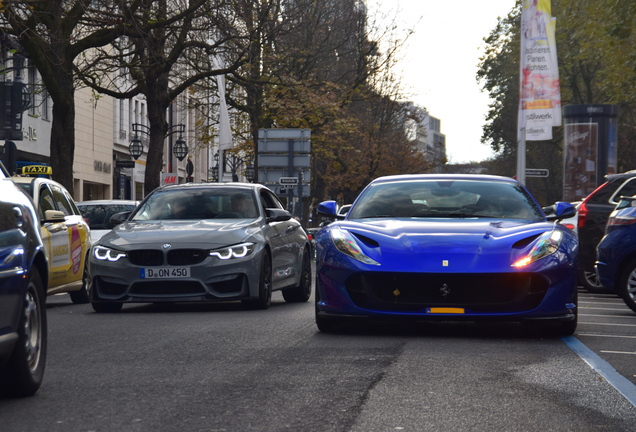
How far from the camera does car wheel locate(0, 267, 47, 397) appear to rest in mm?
5350

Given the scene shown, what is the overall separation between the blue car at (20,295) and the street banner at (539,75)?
24.6m

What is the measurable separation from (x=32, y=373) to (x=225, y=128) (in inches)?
1088

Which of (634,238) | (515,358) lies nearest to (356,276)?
(515,358)

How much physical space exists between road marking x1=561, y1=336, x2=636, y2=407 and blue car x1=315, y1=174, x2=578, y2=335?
0.29 metres

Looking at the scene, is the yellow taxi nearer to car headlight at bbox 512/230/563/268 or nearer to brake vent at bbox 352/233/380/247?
brake vent at bbox 352/233/380/247

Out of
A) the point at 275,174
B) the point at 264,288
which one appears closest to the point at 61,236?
the point at 264,288

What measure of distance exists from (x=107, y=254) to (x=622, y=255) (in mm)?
5750

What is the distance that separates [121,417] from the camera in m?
4.93

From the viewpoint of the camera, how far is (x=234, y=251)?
35.5ft

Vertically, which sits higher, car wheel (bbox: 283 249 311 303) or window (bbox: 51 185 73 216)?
window (bbox: 51 185 73 216)

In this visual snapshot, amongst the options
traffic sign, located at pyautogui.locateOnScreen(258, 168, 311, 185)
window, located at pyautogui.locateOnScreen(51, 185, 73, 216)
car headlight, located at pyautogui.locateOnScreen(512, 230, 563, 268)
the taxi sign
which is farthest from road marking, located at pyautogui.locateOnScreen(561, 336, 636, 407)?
traffic sign, located at pyautogui.locateOnScreen(258, 168, 311, 185)

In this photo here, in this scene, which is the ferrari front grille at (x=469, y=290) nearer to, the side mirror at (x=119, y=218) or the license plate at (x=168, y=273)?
the license plate at (x=168, y=273)

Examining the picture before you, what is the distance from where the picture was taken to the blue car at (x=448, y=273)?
307 inches

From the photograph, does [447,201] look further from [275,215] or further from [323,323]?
[275,215]
